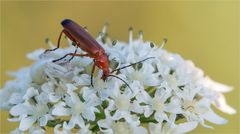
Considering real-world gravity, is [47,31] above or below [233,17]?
below

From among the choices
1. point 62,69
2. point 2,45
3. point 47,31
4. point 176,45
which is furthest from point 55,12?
point 62,69

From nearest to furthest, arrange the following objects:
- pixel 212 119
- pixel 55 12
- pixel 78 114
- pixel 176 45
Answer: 1. pixel 78 114
2. pixel 212 119
3. pixel 176 45
4. pixel 55 12

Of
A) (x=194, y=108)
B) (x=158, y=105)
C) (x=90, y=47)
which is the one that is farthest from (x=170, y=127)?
(x=90, y=47)

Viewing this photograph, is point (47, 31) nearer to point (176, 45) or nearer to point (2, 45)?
point (2, 45)

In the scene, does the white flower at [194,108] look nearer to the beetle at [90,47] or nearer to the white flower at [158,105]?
the white flower at [158,105]

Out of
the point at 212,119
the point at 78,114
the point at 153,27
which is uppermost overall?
the point at 153,27

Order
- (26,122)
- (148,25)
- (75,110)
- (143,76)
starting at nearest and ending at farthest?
(75,110) → (26,122) → (143,76) → (148,25)

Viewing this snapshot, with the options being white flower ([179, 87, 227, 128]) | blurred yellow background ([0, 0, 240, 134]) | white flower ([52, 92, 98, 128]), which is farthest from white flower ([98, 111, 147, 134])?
blurred yellow background ([0, 0, 240, 134])

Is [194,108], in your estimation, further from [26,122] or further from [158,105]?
[26,122]
